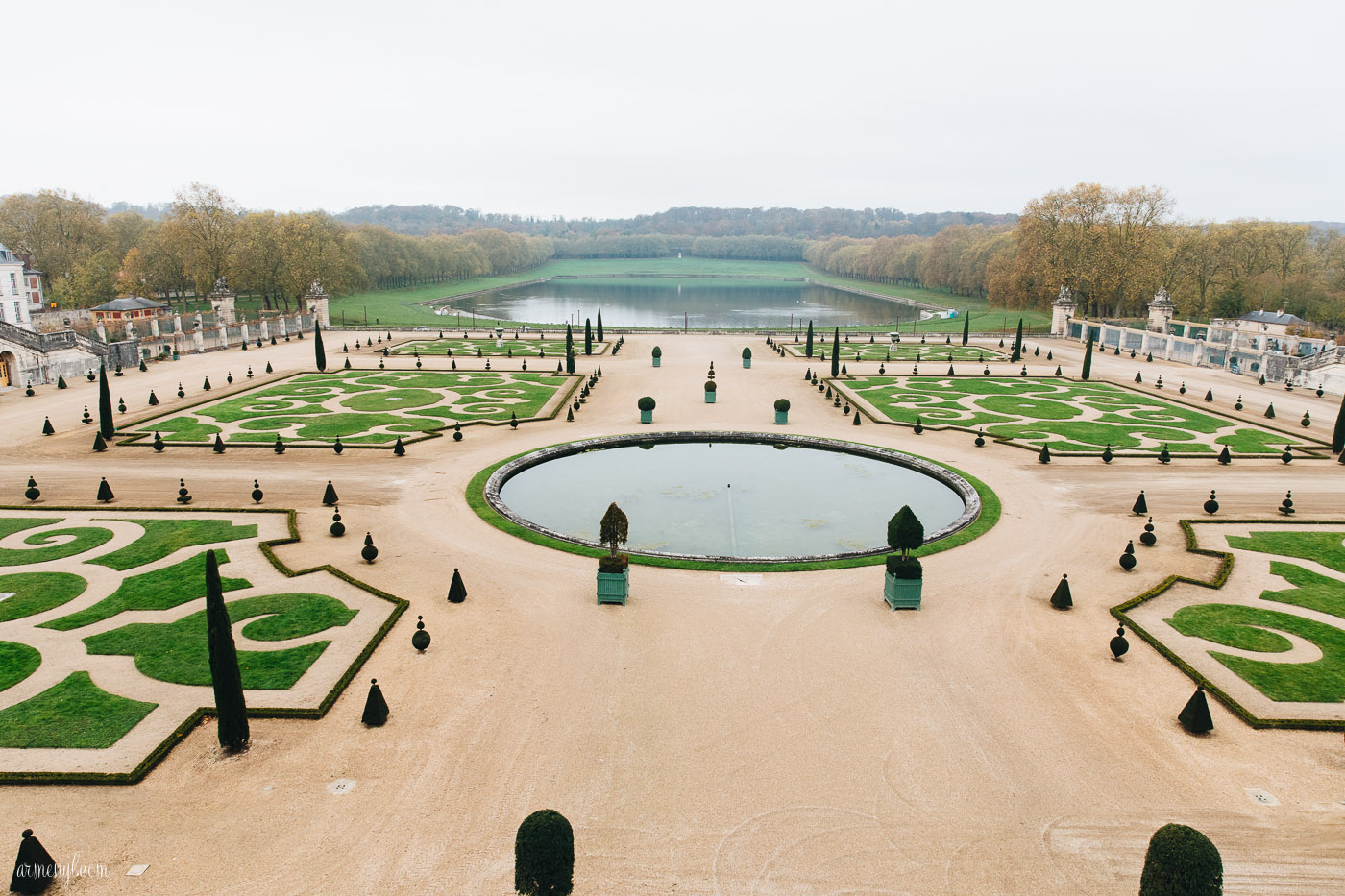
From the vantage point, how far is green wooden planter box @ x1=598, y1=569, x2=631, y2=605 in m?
21.9

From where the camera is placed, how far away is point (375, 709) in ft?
52.4

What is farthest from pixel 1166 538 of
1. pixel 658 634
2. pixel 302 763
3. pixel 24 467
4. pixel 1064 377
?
pixel 24 467

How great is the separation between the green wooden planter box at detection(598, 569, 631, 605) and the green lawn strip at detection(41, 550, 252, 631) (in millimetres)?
10331

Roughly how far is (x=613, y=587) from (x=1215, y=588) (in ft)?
58.7

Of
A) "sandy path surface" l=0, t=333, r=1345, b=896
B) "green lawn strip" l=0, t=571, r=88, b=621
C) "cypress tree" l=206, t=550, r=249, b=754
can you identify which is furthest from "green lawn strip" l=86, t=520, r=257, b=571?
"cypress tree" l=206, t=550, r=249, b=754

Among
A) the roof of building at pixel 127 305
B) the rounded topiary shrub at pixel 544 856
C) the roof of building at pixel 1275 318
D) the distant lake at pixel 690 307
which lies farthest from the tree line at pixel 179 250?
the roof of building at pixel 1275 318

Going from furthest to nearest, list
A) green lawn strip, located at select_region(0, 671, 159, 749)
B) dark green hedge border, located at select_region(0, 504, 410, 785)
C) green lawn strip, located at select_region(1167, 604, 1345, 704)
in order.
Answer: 1. green lawn strip, located at select_region(1167, 604, 1345, 704)
2. green lawn strip, located at select_region(0, 671, 159, 749)
3. dark green hedge border, located at select_region(0, 504, 410, 785)

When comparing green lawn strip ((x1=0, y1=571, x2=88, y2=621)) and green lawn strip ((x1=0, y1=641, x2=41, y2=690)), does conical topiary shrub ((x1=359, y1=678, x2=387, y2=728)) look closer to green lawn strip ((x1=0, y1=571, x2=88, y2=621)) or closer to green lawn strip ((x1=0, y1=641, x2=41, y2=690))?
green lawn strip ((x1=0, y1=641, x2=41, y2=690))

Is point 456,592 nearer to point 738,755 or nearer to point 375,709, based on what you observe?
point 375,709

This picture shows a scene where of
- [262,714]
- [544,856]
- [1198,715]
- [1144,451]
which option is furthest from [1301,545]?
[262,714]

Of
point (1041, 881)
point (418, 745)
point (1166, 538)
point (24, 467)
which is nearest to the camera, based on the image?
point (1041, 881)

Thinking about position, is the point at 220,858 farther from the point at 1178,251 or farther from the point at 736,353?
the point at 1178,251

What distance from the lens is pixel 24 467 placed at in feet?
114

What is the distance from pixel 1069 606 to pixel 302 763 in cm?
1942
